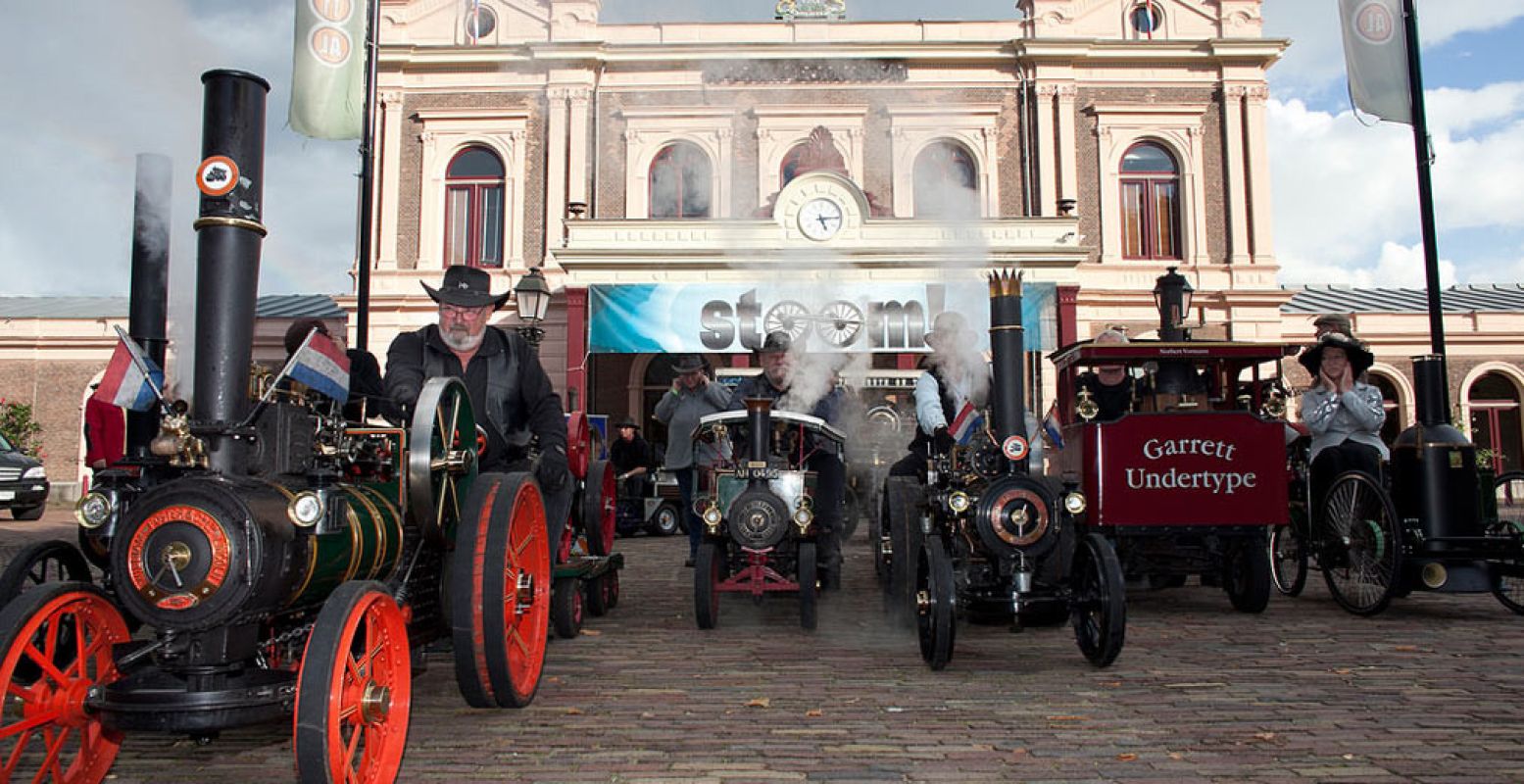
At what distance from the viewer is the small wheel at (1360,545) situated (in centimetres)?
548

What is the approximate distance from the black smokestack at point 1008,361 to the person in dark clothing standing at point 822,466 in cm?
175

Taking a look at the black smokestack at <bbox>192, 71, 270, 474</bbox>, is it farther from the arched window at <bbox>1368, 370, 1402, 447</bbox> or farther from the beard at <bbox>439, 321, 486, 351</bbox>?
the arched window at <bbox>1368, 370, 1402, 447</bbox>

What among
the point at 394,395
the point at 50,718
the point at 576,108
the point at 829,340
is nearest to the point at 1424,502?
the point at 394,395

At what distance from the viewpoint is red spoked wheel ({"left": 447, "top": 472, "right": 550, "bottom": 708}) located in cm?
326

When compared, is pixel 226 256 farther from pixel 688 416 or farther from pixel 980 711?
pixel 688 416

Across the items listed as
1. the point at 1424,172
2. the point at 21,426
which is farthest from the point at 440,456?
the point at 21,426

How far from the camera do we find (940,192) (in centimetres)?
1920

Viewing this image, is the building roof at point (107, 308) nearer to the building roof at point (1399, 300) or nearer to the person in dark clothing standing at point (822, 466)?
the person in dark clothing standing at point (822, 466)

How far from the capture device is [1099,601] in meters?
4.32

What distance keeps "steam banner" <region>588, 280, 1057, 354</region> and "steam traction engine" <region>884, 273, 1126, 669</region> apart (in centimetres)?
994

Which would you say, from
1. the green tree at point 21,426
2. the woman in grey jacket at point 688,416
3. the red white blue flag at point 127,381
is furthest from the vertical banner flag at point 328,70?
the green tree at point 21,426

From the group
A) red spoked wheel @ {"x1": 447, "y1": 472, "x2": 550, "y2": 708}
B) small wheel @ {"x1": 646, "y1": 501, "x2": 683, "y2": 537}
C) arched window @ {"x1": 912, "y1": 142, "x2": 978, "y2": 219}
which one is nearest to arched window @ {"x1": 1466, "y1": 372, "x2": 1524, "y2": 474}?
arched window @ {"x1": 912, "y1": 142, "x2": 978, "y2": 219}

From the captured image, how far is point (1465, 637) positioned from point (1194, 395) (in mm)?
1895

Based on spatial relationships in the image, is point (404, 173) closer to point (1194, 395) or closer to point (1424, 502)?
point (1194, 395)
